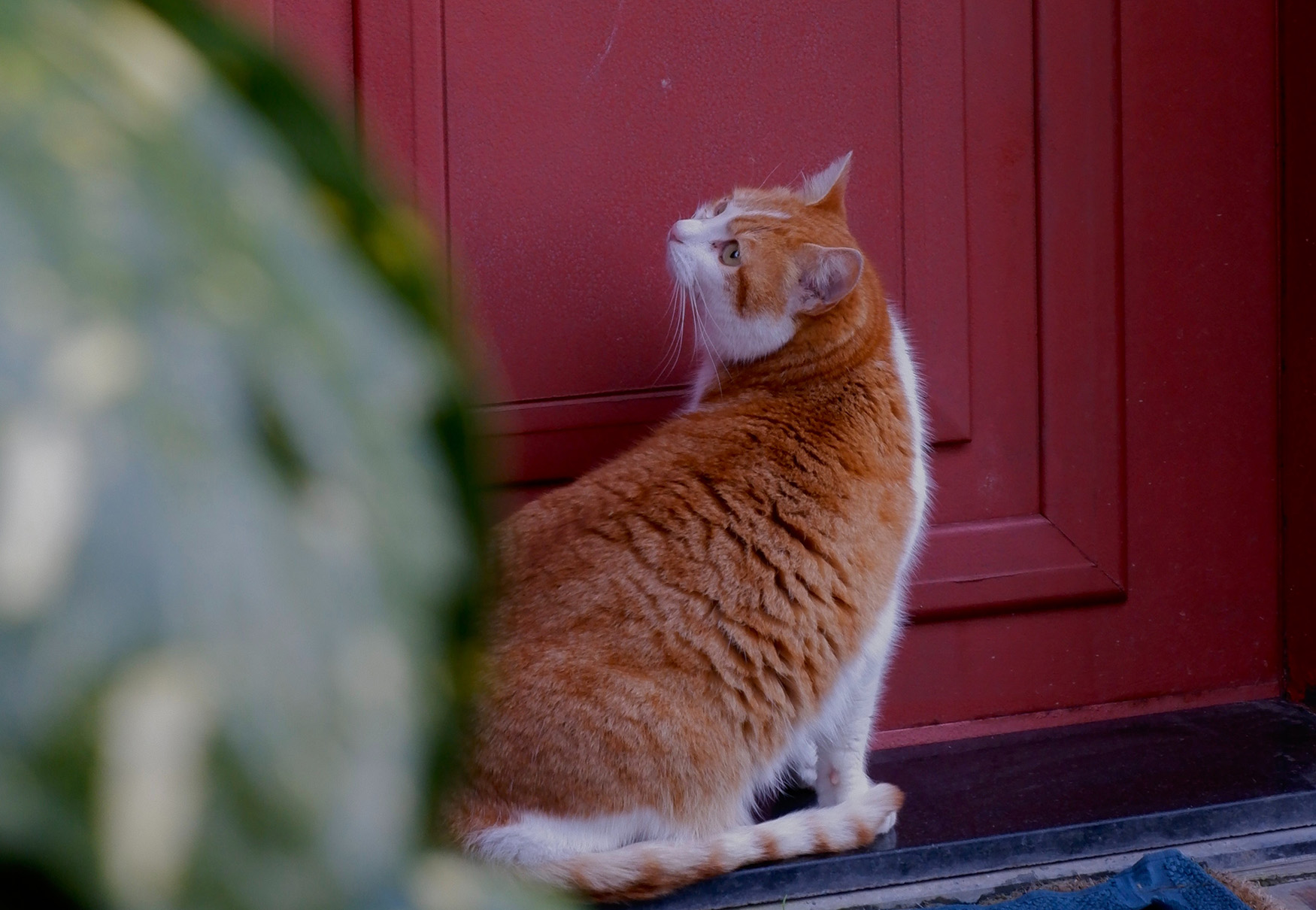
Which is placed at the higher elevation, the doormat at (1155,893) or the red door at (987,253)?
the red door at (987,253)

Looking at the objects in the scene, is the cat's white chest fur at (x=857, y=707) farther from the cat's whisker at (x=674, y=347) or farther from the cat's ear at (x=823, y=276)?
the cat's whisker at (x=674, y=347)

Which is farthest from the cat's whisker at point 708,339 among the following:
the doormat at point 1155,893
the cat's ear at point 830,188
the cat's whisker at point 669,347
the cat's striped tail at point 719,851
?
the doormat at point 1155,893

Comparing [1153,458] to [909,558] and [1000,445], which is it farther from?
[909,558]

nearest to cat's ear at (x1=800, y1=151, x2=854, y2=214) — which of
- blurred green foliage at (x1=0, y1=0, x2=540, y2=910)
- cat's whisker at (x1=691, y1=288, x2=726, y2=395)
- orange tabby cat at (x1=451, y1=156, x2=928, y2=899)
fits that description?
orange tabby cat at (x1=451, y1=156, x2=928, y2=899)

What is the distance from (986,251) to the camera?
8.20 ft

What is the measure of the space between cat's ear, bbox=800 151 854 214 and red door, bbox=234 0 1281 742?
0.34ft

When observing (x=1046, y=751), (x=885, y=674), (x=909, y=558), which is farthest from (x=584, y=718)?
(x=1046, y=751)

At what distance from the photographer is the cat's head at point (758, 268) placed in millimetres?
2186

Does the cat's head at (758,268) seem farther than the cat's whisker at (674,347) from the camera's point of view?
No

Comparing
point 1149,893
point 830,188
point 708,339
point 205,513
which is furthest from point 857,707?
point 205,513

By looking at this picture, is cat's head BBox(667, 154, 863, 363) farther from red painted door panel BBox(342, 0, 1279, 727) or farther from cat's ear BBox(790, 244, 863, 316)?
red painted door panel BBox(342, 0, 1279, 727)

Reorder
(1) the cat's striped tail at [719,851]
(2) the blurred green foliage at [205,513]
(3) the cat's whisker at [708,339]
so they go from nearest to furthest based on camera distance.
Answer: (2) the blurred green foliage at [205,513] → (1) the cat's striped tail at [719,851] → (3) the cat's whisker at [708,339]

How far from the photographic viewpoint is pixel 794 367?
2.22 metres

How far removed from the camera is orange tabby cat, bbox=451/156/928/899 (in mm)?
1807
